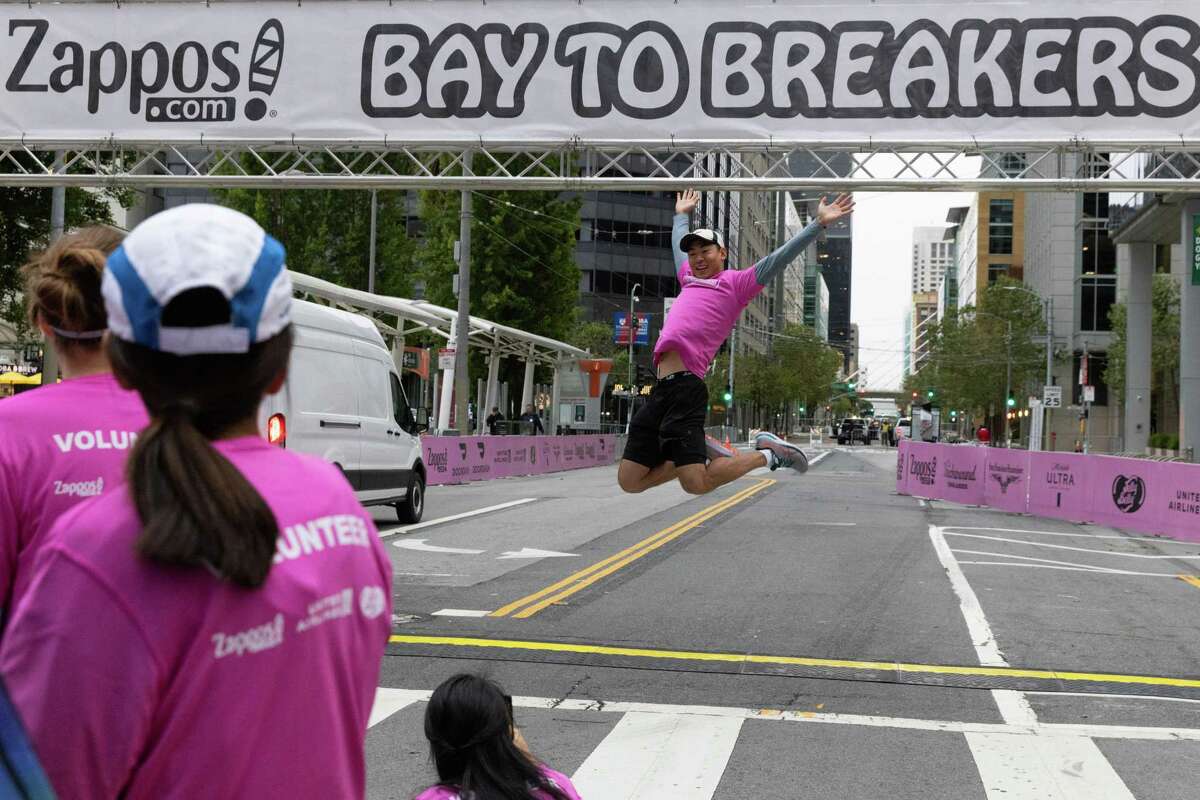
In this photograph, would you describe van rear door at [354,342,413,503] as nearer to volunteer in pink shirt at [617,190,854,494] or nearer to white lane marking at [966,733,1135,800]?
volunteer in pink shirt at [617,190,854,494]

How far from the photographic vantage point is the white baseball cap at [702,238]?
23.9 ft

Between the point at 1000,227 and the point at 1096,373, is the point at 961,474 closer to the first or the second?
the point at 1096,373

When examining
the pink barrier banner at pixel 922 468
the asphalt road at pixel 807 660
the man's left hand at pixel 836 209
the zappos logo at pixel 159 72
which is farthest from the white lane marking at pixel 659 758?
the pink barrier banner at pixel 922 468

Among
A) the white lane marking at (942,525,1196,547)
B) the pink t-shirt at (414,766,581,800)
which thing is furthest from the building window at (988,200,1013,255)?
the pink t-shirt at (414,766,581,800)

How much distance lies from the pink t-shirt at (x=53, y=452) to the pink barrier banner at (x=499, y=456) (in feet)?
66.7

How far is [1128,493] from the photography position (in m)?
20.5

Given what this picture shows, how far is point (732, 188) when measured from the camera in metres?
13.1

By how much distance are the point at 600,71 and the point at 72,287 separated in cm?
1053

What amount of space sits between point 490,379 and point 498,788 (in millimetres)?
35838

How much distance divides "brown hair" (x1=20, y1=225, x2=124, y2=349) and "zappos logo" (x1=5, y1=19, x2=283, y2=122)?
1078cm

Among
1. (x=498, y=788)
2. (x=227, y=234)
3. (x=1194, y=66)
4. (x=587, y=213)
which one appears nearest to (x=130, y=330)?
(x=227, y=234)

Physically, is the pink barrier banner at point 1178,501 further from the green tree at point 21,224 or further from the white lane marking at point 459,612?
the green tree at point 21,224

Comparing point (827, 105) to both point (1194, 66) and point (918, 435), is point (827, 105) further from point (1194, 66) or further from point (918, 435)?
point (918, 435)

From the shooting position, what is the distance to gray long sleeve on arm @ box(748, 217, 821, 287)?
6863 millimetres
